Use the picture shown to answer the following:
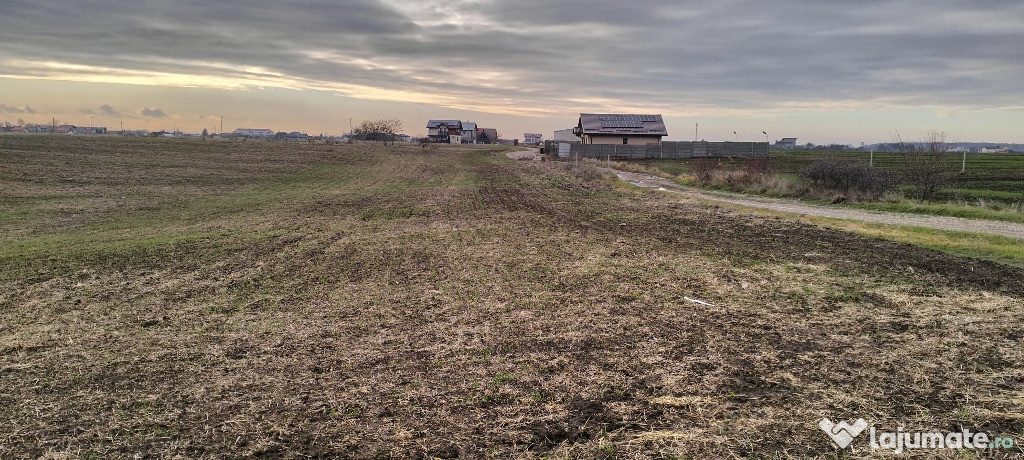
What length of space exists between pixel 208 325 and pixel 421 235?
6924 mm

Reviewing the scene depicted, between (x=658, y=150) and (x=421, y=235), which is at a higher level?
(x=658, y=150)

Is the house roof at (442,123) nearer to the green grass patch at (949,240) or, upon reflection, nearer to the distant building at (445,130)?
the distant building at (445,130)

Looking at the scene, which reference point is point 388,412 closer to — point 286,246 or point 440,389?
point 440,389

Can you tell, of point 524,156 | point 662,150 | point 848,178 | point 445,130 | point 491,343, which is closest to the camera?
point 491,343

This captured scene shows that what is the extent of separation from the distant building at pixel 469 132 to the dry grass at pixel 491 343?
12613cm

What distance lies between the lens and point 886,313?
7363 millimetres

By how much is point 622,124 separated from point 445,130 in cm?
7042

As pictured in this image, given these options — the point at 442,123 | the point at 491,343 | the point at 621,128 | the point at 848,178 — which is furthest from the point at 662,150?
the point at 442,123

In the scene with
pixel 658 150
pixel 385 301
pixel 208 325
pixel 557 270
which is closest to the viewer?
pixel 208 325

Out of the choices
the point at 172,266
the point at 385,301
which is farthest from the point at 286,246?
the point at 385,301

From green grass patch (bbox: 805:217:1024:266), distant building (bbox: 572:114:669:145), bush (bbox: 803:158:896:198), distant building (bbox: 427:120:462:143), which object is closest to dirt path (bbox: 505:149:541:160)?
distant building (bbox: 572:114:669:145)

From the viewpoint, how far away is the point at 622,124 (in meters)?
69.6

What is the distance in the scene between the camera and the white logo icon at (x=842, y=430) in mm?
4188

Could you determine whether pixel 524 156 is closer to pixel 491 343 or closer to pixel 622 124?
pixel 622 124
